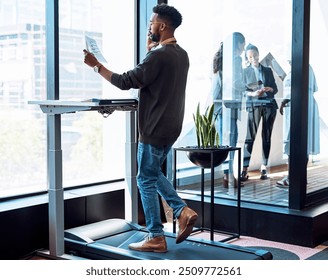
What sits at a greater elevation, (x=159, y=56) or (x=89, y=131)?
(x=159, y=56)

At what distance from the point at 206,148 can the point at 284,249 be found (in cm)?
92

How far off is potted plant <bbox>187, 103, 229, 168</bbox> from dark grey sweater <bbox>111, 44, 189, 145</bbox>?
0.65 metres

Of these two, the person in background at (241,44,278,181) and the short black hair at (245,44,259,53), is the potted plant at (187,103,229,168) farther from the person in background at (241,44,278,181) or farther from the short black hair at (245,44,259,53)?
the short black hair at (245,44,259,53)

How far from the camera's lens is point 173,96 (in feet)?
10.6

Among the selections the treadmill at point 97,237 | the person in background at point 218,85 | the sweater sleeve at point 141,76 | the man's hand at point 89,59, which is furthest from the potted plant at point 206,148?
the man's hand at point 89,59

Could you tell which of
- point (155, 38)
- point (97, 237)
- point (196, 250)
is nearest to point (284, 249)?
point (196, 250)

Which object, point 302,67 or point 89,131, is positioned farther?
point 89,131

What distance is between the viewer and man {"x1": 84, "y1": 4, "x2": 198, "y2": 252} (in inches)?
125

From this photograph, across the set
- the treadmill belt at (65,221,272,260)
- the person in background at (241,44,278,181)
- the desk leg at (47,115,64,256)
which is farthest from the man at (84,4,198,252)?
the person in background at (241,44,278,181)

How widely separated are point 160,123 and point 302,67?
1.44 meters

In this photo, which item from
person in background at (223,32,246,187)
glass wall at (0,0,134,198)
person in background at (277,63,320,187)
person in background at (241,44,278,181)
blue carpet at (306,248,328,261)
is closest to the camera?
blue carpet at (306,248,328,261)

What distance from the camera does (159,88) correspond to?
3182 mm

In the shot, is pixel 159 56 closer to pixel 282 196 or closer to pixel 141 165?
pixel 141 165
